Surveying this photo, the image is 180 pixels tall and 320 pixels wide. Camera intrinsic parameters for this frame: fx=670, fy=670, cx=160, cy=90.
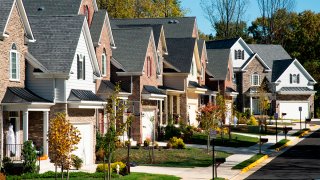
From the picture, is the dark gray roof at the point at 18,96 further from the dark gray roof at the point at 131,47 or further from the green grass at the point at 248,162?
the dark gray roof at the point at 131,47

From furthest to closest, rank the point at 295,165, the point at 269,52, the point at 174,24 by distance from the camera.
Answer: the point at 269,52
the point at 174,24
the point at 295,165

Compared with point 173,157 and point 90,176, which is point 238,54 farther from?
point 90,176

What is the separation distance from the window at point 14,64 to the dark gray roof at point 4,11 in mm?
1446

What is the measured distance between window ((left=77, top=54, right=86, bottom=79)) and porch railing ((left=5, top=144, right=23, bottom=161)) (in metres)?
5.98

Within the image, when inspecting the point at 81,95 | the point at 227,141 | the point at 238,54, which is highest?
A: the point at 238,54

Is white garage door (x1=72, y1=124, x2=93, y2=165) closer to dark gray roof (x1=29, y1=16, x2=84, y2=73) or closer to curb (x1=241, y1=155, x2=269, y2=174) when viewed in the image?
dark gray roof (x1=29, y1=16, x2=84, y2=73)

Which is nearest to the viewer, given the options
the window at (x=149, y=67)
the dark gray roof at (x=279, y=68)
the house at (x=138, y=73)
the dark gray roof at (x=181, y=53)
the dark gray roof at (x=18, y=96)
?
the dark gray roof at (x=18, y=96)

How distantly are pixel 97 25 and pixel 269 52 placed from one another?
5700 cm

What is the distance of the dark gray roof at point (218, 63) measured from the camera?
71250 mm

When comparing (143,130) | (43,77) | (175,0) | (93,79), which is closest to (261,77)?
(175,0)

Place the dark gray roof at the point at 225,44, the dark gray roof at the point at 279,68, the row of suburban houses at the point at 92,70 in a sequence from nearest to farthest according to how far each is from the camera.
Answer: the row of suburban houses at the point at 92,70 → the dark gray roof at the point at 225,44 → the dark gray roof at the point at 279,68

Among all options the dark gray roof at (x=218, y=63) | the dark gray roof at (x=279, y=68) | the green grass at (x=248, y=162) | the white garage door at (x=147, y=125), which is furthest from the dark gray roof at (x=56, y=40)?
the dark gray roof at (x=279, y=68)

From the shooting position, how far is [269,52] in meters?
96.9

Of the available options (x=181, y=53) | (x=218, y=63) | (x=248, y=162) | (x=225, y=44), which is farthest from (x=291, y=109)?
(x=248, y=162)
